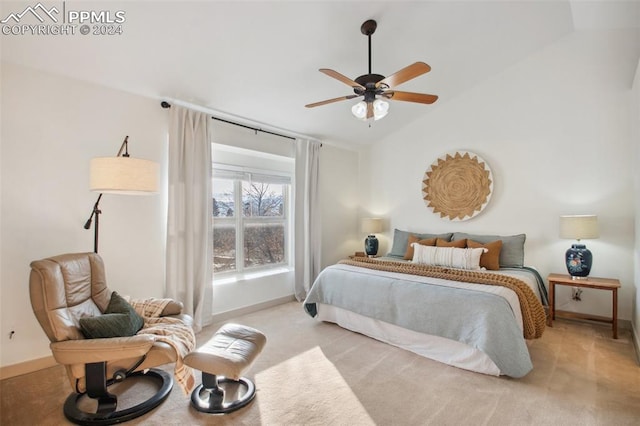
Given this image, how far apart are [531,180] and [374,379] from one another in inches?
131

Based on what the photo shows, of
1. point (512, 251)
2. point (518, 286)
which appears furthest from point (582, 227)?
point (518, 286)

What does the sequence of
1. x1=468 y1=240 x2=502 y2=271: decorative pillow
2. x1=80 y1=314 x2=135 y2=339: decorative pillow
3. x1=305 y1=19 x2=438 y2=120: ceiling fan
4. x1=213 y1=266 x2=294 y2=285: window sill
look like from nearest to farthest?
1. x1=80 y1=314 x2=135 y2=339: decorative pillow
2. x1=305 y1=19 x2=438 y2=120: ceiling fan
3. x1=468 y1=240 x2=502 y2=271: decorative pillow
4. x1=213 y1=266 x2=294 y2=285: window sill

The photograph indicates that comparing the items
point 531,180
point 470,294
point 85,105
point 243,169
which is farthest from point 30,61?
point 531,180

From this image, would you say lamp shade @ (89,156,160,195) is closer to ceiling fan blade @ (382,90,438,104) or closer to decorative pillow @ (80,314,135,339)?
decorative pillow @ (80,314,135,339)

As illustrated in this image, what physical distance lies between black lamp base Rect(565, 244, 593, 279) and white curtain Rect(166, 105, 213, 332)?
4.04 m

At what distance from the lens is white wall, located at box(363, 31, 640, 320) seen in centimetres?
352

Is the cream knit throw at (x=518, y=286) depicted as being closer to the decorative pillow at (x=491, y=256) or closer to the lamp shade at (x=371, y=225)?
the decorative pillow at (x=491, y=256)

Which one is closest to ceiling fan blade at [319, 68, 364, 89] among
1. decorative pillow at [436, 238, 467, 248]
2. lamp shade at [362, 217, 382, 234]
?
decorative pillow at [436, 238, 467, 248]

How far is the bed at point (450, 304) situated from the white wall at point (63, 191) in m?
1.91

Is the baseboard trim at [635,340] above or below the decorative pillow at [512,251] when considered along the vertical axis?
below

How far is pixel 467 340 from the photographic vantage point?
8.21ft

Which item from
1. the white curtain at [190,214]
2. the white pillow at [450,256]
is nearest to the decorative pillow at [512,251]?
the white pillow at [450,256]

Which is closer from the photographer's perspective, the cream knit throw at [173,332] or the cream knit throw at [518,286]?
the cream knit throw at [173,332]

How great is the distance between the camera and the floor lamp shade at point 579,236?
11.0 ft
